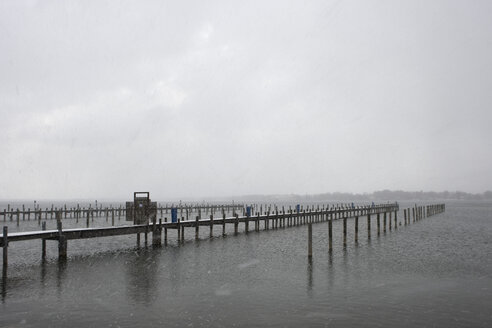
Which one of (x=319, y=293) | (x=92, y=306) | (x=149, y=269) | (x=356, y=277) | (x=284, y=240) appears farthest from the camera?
(x=284, y=240)

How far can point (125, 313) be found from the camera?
1287 centimetres

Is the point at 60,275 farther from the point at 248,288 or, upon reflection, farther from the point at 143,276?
the point at 248,288

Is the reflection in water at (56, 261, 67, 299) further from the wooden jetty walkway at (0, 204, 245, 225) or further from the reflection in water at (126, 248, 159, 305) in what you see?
the wooden jetty walkway at (0, 204, 245, 225)

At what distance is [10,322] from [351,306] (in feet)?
37.1

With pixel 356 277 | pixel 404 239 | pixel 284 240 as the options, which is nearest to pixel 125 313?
pixel 356 277

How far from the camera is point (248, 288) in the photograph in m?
16.5

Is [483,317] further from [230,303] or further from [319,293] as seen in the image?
[230,303]

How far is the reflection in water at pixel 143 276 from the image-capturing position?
1507 centimetres

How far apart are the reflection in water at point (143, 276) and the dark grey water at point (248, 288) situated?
0.14ft

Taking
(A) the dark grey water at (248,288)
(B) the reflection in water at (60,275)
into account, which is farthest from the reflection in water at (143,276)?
(B) the reflection in water at (60,275)

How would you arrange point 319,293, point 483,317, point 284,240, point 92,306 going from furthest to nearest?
point 284,240
point 319,293
point 92,306
point 483,317

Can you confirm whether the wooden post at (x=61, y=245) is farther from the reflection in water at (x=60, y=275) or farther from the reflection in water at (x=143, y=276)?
the reflection in water at (x=143, y=276)

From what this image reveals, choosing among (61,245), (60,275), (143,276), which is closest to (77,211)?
(61,245)

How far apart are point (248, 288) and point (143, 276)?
5.71 metres
